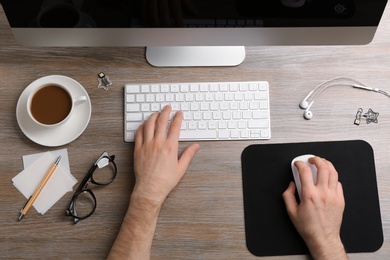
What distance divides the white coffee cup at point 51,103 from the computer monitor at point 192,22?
0.10 metres

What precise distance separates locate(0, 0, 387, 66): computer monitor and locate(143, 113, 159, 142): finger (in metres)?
0.16

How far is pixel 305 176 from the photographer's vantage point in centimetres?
97

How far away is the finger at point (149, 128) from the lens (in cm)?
100

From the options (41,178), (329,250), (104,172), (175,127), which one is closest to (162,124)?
(175,127)

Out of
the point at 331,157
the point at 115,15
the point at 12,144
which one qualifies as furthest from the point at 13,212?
the point at 331,157

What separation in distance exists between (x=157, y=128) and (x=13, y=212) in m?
0.36

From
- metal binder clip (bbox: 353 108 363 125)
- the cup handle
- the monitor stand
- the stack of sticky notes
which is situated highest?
the monitor stand

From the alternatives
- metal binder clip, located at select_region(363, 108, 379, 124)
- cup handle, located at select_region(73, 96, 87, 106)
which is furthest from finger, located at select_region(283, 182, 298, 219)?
cup handle, located at select_region(73, 96, 87, 106)

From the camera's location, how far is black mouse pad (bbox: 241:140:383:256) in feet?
3.19

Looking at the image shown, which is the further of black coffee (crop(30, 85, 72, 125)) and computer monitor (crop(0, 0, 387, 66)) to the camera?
black coffee (crop(30, 85, 72, 125))

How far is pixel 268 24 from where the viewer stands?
928 millimetres

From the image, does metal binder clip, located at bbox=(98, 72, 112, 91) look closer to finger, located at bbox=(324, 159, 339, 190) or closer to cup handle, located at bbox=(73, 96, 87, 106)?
cup handle, located at bbox=(73, 96, 87, 106)

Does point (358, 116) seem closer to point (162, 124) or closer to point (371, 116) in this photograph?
point (371, 116)

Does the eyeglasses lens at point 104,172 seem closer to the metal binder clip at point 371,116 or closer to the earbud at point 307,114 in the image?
the earbud at point 307,114
